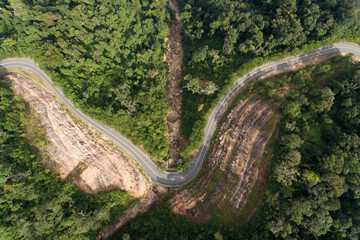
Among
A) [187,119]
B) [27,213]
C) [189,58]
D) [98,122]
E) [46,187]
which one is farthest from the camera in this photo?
[189,58]

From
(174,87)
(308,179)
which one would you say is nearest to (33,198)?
Answer: (174,87)

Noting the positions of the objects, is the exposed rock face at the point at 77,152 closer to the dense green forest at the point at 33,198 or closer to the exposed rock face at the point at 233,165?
the dense green forest at the point at 33,198

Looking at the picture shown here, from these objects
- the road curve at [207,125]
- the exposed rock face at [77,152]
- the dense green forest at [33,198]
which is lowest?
the dense green forest at [33,198]

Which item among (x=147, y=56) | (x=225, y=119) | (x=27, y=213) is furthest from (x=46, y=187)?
(x=225, y=119)

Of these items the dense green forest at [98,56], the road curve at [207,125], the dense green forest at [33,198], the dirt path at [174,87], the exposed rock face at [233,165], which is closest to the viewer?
the dense green forest at [33,198]

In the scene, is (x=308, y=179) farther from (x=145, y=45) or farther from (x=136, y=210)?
(x=145, y=45)

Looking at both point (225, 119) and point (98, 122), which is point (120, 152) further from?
point (225, 119)

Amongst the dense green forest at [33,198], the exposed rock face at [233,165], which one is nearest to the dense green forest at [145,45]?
the exposed rock face at [233,165]
